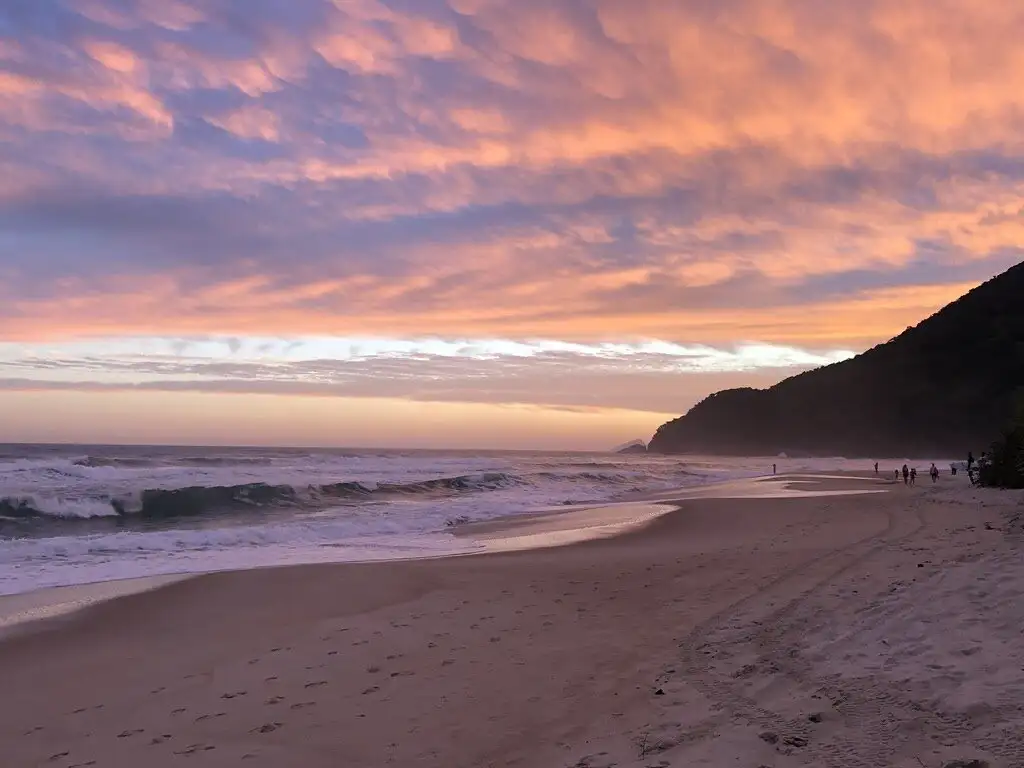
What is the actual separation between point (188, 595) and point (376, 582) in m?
2.63

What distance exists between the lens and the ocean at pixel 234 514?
13.9m

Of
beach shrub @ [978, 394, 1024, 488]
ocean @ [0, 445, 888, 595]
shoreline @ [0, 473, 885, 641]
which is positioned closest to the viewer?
shoreline @ [0, 473, 885, 641]

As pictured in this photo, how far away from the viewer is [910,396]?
99000mm

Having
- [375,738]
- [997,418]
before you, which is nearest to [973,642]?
[375,738]

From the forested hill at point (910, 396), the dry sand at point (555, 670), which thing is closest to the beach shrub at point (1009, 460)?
the dry sand at point (555, 670)

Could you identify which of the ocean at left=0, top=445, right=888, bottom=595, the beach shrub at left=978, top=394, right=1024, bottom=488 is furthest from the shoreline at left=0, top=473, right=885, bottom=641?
the beach shrub at left=978, top=394, right=1024, bottom=488

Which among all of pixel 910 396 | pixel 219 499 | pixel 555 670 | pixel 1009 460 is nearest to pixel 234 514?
pixel 219 499

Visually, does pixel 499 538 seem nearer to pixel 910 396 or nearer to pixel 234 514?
pixel 234 514

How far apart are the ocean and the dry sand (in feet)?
12.1

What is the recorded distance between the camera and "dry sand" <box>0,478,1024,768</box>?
426 cm

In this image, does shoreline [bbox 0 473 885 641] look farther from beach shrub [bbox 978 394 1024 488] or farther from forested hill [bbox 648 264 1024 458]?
forested hill [bbox 648 264 1024 458]

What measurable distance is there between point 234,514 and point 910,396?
9824 centimetres

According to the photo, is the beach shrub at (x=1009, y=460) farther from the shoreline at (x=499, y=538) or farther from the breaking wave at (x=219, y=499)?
the breaking wave at (x=219, y=499)

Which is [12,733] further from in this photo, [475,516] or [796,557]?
[475,516]
